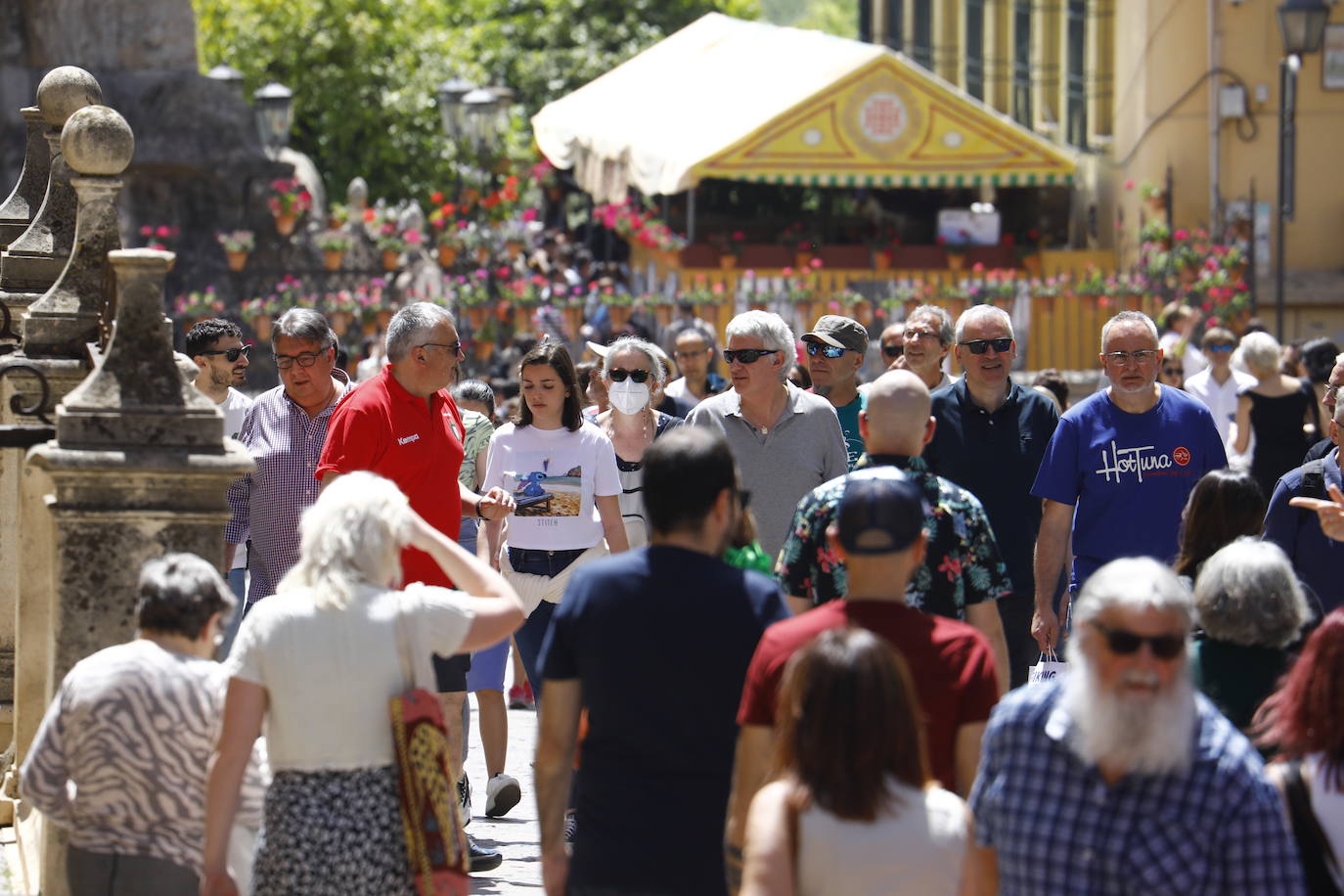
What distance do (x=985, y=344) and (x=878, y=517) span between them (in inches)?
139

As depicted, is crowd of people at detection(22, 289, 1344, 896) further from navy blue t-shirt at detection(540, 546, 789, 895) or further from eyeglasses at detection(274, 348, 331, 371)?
eyeglasses at detection(274, 348, 331, 371)

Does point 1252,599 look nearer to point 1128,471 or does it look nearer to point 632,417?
point 1128,471

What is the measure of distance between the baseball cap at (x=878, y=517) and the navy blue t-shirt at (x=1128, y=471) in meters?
3.21

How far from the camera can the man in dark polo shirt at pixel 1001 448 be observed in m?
7.81

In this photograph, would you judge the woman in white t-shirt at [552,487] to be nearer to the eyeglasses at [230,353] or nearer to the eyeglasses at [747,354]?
the eyeglasses at [747,354]

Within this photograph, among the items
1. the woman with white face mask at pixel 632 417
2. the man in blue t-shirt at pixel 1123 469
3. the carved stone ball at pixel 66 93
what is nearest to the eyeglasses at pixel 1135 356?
the man in blue t-shirt at pixel 1123 469

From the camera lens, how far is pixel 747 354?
750cm

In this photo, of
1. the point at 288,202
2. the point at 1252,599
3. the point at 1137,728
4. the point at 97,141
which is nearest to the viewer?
the point at 1137,728

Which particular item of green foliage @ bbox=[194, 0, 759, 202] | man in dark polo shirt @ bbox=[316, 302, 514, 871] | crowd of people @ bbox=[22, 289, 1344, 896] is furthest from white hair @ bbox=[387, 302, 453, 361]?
green foliage @ bbox=[194, 0, 759, 202]

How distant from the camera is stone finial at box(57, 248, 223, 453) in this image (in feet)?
18.2

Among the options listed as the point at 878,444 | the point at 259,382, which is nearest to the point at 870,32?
the point at 259,382

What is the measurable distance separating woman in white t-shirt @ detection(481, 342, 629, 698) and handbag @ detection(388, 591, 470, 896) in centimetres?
320

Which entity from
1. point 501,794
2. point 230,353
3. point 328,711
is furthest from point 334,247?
point 328,711

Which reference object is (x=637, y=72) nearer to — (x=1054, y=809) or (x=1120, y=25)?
(x=1120, y=25)
